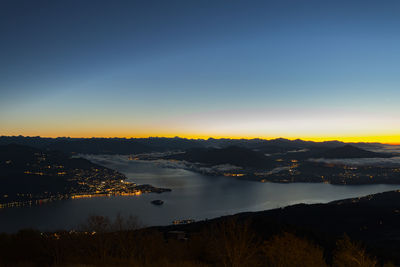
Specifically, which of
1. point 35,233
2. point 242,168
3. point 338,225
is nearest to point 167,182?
point 242,168

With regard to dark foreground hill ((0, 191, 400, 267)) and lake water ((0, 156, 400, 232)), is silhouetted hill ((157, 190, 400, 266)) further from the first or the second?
lake water ((0, 156, 400, 232))

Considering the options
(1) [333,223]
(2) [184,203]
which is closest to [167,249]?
(1) [333,223]

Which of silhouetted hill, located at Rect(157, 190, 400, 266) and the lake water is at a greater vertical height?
silhouetted hill, located at Rect(157, 190, 400, 266)

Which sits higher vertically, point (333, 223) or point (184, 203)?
point (333, 223)

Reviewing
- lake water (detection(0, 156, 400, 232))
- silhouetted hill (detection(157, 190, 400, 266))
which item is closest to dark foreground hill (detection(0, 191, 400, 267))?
silhouetted hill (detection(157, 190, 400, 266))

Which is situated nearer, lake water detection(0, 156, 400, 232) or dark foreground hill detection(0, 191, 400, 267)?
dark foreground hill detection(0, 191, 400, 267)

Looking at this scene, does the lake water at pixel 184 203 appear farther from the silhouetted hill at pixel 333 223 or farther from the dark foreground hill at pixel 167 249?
the dark foreground hill at pixel 167 249

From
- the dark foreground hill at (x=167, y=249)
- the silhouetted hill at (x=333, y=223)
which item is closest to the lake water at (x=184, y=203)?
the silhouetted hill at (x=333, y=223)

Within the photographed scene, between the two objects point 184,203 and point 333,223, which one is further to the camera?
point 184,203

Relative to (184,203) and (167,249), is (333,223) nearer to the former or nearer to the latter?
(184,203)
